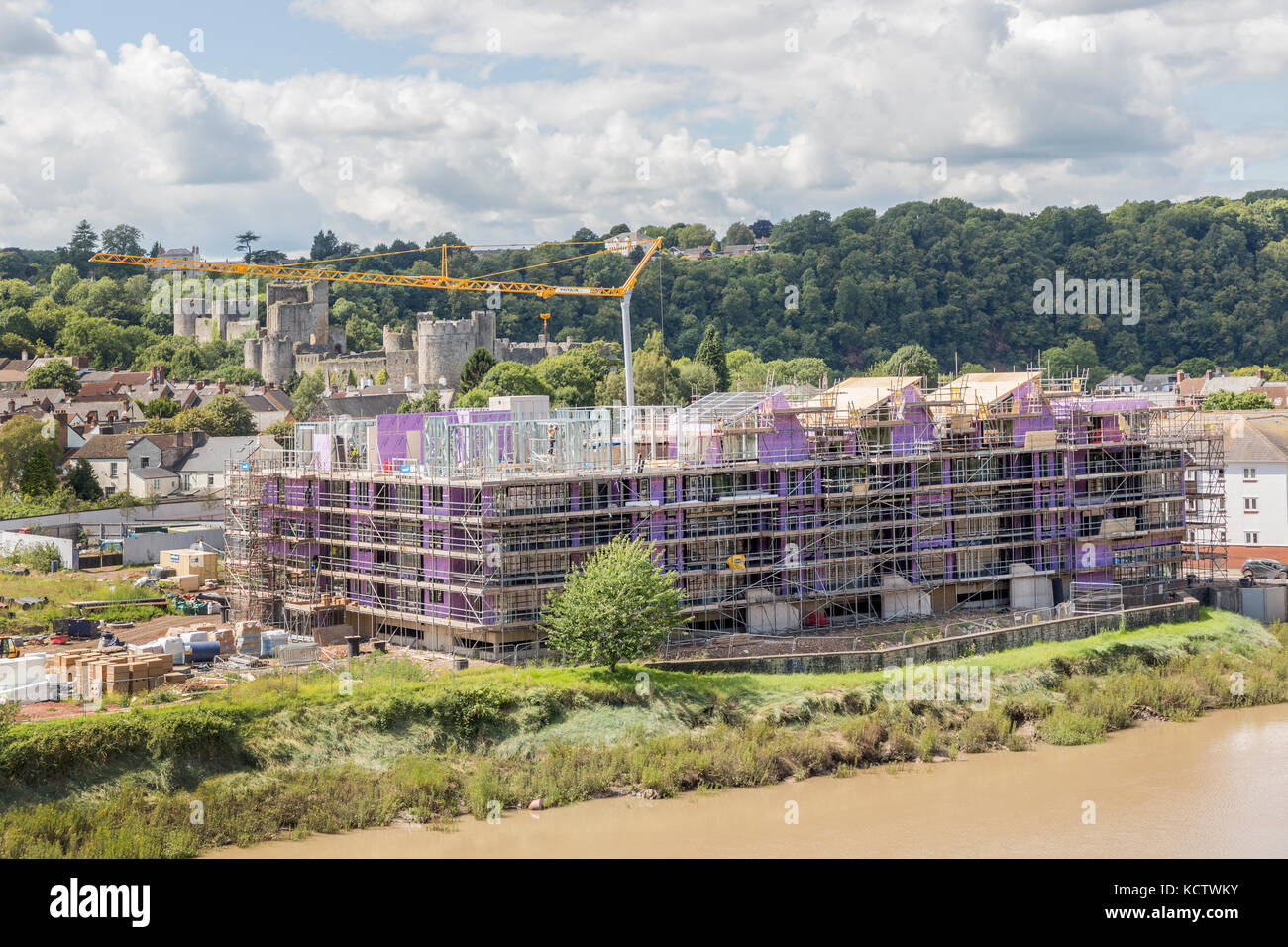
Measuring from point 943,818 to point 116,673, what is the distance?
739 inches

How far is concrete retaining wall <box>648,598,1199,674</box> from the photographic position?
37125mm

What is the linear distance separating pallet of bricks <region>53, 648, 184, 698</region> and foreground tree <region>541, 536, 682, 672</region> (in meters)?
9.32

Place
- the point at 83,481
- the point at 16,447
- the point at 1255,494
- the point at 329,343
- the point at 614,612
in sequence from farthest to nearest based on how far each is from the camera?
the point at 329,343 → the point at 83,481 → the point at 16,447 → the point at 1255,494 → the point at 614,612

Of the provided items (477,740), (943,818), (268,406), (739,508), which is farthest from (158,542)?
(943,818)

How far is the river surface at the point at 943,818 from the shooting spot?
27766 mm

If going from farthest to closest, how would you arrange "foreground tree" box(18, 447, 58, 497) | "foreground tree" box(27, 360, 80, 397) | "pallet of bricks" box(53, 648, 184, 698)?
"foreground tree" box(27, 360, 80, 397) < "foreground tree" box(18, 447, 58, 497) < "pallet of bricks" box(53, 648, 184, 698)

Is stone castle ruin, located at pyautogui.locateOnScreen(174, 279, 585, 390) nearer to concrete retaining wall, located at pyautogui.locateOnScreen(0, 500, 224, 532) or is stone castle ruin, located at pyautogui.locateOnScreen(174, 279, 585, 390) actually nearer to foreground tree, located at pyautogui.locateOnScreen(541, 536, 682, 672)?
concrete retaining wall, located at pyautogui.locateOnScreen(0, 500, 224, 532)

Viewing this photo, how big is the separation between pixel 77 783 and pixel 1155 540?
1434 inches

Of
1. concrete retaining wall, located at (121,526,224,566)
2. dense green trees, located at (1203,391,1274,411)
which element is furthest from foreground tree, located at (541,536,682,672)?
dense green trees, located at (1203,391,1274,411)

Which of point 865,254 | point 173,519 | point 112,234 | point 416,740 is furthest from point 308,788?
point 112,234

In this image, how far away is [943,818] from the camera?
2994cm

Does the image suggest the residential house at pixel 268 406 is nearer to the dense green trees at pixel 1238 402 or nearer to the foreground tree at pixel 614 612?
the dense green trees at pixel 1238 402

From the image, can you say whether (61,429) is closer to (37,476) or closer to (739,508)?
(37,476)

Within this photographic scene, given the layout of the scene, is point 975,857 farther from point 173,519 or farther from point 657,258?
point 657,258
